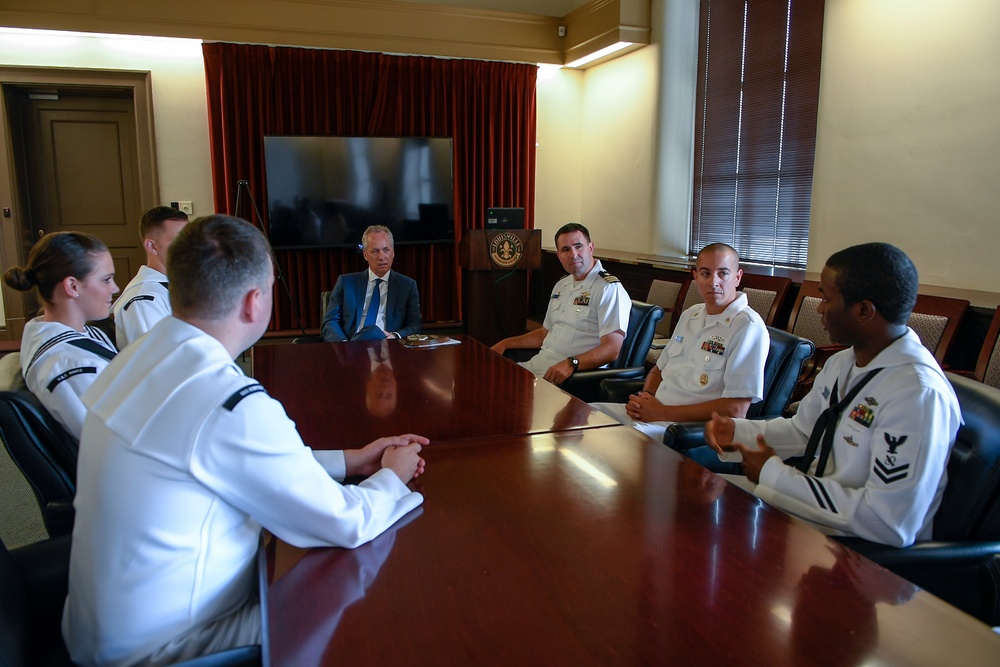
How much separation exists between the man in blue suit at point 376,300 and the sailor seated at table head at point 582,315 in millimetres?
672

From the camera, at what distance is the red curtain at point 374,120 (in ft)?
19.8

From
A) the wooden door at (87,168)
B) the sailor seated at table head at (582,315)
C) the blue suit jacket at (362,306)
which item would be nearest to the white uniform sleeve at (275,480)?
the sailor seated at table head at (582,315)

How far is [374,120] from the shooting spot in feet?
21.0

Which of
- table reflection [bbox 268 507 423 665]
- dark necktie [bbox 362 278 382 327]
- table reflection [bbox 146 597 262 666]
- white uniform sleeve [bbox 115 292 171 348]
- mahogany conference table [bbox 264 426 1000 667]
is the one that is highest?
white uniform sleeve [bbox 115 292 171 348]

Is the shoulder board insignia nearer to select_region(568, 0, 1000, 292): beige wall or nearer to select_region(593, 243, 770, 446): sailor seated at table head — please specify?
select_region(593, 243, 770, 446): sailor seated at table head

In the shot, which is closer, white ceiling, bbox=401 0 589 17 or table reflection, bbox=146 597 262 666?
table reflection, bbox=146 597 262 666

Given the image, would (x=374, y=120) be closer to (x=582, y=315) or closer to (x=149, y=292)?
(x=582, y=315)

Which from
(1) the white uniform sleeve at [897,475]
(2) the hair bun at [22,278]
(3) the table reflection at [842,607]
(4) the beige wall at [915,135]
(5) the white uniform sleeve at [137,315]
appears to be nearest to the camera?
(3) the table reflection at [842,607]

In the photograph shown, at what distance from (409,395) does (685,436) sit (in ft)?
2.81

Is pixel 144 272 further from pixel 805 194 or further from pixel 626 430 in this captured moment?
pixel 805 194

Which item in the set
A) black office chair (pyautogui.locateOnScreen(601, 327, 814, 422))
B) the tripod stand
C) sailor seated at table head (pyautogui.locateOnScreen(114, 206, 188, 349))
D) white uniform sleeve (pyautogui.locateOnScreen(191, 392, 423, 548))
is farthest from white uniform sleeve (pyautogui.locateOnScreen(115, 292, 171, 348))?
the tripod stand

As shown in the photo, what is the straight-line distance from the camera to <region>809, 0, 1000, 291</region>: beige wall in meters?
3.45

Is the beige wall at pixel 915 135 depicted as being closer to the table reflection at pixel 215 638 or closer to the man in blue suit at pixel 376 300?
the man in blue suit at pixel 376 300

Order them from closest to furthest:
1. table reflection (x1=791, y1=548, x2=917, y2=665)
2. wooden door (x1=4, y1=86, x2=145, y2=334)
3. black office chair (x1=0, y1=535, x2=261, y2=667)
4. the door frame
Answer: table reflection (x1=791, y1=548, x2=917, y2=665), black office chair (x1=0, y1=535, x2=261, y2=667), the door frame, wooden door (x1=4, y1=86, x2=145, y2=334)
